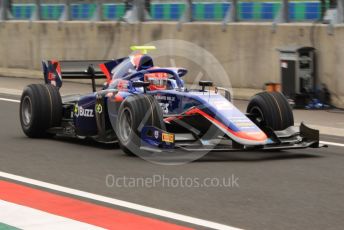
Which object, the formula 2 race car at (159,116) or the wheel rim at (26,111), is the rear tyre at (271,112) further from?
the wheel rim at (26,111)

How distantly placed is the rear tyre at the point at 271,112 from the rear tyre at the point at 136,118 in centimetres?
142

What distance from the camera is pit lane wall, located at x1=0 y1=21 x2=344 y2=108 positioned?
17109 millimetres

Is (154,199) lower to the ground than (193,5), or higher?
lower

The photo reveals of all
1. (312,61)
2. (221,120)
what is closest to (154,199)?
(221,120)

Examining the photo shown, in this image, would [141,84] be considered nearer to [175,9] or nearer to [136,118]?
[136,118]

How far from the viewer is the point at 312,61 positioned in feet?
56.4

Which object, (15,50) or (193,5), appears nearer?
(193,5)

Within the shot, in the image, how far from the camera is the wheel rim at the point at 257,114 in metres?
11.6

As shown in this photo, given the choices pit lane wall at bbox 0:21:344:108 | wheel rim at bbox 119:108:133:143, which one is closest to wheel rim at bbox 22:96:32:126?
wheel rim at bbox 119:108:133:143

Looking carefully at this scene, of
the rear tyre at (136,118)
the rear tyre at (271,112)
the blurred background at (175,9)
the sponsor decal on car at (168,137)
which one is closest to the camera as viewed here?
the sponsor decal on car at (168,137)

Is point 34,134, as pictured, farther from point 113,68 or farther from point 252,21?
point 252,21

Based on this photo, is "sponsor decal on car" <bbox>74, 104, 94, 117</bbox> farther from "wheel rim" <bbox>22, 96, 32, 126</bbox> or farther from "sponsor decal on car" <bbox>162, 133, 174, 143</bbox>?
"sponsor decal on car" <bbox>162, 133, 174, 143</bbox>

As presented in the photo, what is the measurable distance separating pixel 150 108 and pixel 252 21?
8372 mm

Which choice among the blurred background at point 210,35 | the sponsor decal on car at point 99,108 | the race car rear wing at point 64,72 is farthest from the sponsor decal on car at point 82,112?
the blurred background at point 210,35
